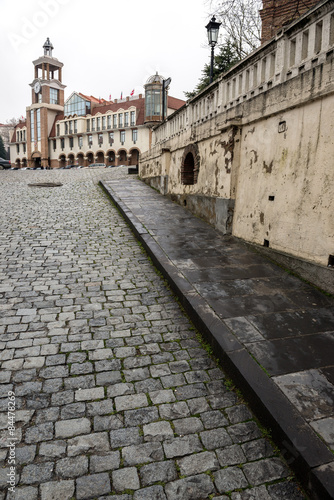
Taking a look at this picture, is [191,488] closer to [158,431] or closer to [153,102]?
[158,431]

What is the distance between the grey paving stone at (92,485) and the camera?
203 cm

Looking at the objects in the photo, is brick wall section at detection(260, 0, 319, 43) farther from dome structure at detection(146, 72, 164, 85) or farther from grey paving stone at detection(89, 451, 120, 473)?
dome structure at detection(146, 72, 164, 85)

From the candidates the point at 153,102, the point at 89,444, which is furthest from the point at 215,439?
the point at 153,102

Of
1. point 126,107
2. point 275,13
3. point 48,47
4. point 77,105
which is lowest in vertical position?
point 275,13

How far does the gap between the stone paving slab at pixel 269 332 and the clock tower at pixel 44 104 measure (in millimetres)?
55604

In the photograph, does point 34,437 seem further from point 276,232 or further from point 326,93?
point 326,93

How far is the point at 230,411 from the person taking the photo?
271 centimetres

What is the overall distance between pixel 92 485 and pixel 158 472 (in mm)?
440

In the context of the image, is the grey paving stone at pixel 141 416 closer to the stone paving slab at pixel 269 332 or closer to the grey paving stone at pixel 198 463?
the grey paving stone at pixel 198 463

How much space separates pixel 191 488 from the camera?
2.08 meters

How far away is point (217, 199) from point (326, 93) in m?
3.77

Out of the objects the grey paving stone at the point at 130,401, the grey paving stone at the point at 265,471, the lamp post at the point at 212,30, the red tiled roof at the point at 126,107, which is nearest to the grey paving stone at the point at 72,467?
the grey paving stone at the point at 130,401

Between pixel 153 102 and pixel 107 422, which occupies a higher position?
pixel 153 102

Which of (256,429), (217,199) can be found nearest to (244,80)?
(217,199)
